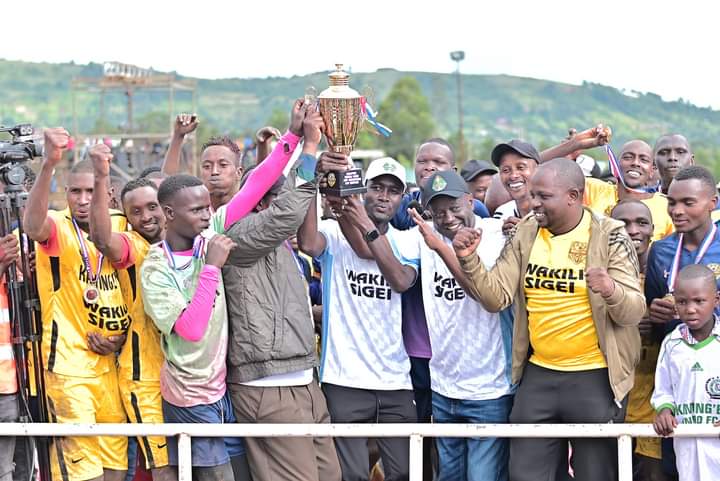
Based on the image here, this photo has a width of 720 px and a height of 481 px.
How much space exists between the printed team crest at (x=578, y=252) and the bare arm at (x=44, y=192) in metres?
2.64

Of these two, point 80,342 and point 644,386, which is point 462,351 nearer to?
point 644,386

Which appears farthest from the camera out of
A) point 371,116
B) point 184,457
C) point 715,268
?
point 371,116

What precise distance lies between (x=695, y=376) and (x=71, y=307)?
3.32 metres

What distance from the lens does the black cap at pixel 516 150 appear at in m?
6.33

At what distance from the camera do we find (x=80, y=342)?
17.2 feet

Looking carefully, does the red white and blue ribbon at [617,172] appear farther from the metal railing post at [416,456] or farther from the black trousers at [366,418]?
the metal railing post at [416,456]

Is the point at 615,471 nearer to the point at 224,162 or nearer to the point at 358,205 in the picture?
the point at 358,205

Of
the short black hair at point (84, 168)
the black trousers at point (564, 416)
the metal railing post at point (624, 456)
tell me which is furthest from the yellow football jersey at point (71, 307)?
the metal railing post at point (624, 456)

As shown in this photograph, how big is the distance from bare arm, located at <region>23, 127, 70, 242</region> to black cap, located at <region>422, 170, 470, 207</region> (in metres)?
1.96

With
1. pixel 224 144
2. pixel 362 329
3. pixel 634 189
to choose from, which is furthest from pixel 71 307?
pixel 634 189

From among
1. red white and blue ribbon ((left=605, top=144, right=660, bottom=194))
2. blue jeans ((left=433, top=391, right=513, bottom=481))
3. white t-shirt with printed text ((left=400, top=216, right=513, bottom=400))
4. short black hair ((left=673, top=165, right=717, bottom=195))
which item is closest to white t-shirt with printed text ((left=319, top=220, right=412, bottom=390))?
white t-shirt with printed text ((left=400, top=216, right=513, bottom=400))

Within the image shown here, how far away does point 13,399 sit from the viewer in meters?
5.27

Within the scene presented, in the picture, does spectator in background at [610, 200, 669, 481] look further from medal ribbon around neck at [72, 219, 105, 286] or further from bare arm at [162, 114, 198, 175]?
medal ribbon around neck at [72, 219, 105, 286]

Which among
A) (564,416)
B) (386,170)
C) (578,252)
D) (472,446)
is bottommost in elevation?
(472,446)
